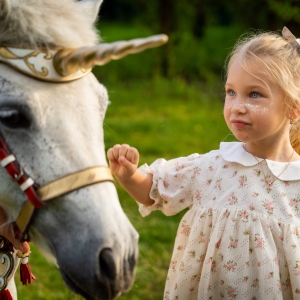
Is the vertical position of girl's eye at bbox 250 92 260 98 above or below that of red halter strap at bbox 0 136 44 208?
below

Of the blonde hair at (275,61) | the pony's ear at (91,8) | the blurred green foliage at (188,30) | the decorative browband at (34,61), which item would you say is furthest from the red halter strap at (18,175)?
the blurred green foliage at (188,30)

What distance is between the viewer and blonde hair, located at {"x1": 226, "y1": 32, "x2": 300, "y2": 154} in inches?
94.2

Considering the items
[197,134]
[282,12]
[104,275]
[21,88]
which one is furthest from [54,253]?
[282,12]

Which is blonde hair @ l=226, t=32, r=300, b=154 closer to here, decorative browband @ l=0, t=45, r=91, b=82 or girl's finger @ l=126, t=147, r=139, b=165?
girl's finger @ l=126, t=147, r=139, b=165

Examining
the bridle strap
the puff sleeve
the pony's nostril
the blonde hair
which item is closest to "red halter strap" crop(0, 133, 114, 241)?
the bridle strap

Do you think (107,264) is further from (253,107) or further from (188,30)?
(188,30)

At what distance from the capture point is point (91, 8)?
2.38m

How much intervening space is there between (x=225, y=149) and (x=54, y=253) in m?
1.01

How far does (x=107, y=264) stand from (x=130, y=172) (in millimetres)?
712

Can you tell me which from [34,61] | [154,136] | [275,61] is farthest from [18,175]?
[154,136]

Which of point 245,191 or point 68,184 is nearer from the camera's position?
point 68,184

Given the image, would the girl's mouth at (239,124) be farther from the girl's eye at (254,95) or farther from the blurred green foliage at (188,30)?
the blurred green foliage at (188,30)

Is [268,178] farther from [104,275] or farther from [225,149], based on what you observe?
[104,275]

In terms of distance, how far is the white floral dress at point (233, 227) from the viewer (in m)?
2.33
